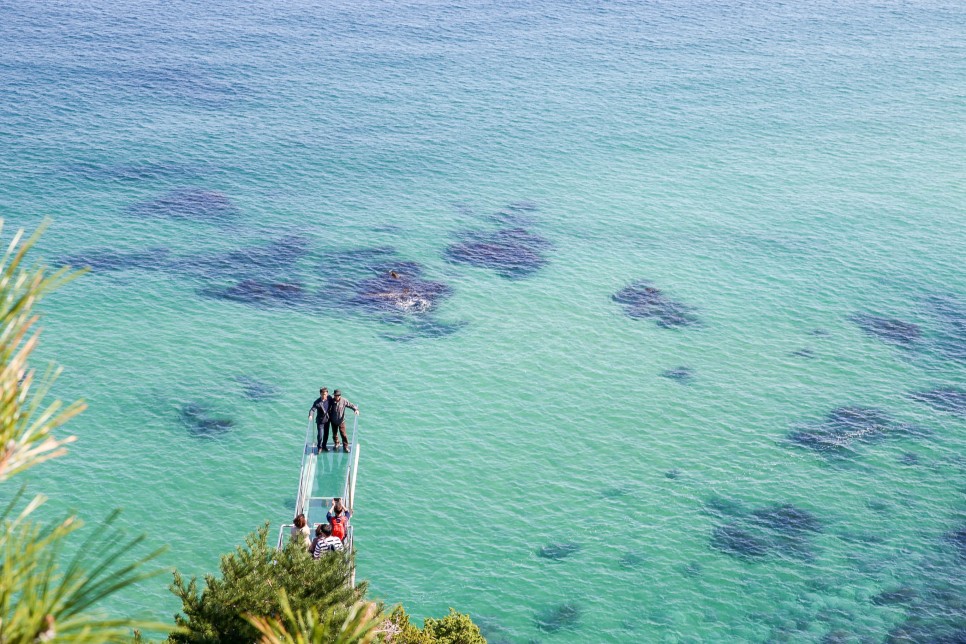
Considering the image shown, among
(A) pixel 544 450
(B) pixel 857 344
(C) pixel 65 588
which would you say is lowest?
(C) pixel 65 588

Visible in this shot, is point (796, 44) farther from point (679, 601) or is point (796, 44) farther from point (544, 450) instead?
point (679, 601)

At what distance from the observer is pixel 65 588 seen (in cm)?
869

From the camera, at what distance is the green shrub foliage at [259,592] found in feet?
65.2

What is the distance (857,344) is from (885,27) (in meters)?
65.7

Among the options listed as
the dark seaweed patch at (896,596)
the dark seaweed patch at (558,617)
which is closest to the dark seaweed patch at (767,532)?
the dark seaweed patch at (896,596)

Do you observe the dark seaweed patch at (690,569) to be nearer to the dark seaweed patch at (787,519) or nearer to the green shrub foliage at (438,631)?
the dark seaweed patch at (787,519)

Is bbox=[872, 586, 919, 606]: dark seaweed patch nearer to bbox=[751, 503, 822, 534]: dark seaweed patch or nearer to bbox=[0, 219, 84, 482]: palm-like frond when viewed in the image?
bbox=[751, 503, 822, 534]: dark seaweed patch

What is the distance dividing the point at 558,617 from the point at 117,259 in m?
34.2

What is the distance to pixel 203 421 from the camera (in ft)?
135

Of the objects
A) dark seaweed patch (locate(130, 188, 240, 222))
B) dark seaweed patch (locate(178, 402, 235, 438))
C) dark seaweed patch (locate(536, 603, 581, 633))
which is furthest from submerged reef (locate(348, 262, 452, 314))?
dark seaweed patch (locate(536, 603, 581, 633))

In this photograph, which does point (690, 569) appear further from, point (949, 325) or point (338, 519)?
point (949, 325)

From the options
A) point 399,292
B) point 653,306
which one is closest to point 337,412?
point 399,292

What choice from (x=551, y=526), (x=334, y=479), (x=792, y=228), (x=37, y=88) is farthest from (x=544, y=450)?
(x=37, y=88)

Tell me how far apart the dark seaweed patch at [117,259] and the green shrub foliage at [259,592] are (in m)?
36.2
